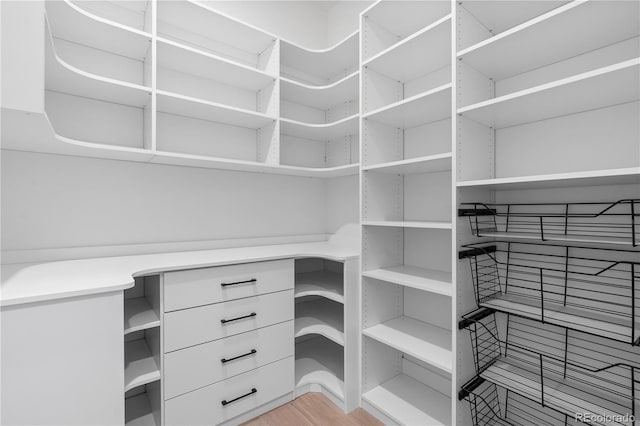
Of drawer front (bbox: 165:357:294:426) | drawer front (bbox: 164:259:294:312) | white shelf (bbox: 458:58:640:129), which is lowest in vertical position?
drawer front (bbox: 165:357:294:426)

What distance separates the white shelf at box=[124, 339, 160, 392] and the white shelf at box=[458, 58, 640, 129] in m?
1.95

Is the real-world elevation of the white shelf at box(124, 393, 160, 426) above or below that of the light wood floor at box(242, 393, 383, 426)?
above

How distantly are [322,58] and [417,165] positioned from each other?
4.28 feet

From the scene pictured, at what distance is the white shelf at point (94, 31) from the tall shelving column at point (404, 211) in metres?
1.33

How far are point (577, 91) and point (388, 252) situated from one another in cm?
127

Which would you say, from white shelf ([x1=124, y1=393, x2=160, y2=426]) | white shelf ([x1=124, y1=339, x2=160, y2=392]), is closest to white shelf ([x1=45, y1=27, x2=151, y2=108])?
white shelf ([x1=124, y1=339, x2=160, y2=392])

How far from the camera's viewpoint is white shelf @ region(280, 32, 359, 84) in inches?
87.8

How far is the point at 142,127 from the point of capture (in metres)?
1.91

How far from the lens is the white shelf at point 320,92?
221 centimetres

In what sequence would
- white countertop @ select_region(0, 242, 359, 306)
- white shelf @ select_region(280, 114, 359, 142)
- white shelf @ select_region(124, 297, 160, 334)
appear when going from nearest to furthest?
1. white countertop @ select_region(0, 242, 359, 306)
2. white shelf @ select_region(124, 297, 160, 334)
3. white shelf @ select_region(280, 114, 359, 142)

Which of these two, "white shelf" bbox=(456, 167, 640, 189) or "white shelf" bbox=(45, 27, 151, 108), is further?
"white shelf" bbox=(45, 27, 151, 108)

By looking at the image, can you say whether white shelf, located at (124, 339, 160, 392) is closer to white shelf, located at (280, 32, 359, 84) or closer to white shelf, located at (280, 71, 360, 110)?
white shelf, located at (280, 71, 360, 110)

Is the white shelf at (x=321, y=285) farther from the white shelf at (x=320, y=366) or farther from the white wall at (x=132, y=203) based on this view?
the white shelf at (x=320, y=366)

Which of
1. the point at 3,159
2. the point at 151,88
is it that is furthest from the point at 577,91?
the point at 3,159
